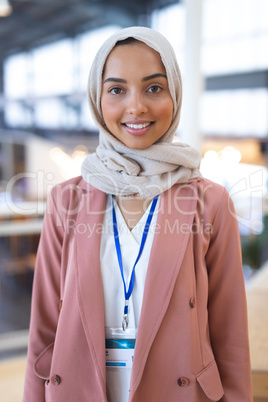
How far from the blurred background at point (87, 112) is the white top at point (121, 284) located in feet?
1.93

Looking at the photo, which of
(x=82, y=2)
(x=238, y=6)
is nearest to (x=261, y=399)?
(x=82, y=2)

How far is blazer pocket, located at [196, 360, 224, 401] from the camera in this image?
1.05 m

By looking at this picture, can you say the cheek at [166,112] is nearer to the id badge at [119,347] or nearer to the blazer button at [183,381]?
the id badge at [119,347]

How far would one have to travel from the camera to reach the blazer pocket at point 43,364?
1.15m

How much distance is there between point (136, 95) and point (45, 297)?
668 mm

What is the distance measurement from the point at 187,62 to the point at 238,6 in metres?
5.12

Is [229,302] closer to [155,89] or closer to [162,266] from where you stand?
[162,266]

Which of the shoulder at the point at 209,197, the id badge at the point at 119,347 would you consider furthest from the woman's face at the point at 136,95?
the id badge at the point at 119,347

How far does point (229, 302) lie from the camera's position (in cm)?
115

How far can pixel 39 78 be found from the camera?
16.8ft

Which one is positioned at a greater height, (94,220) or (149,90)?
(149,90)

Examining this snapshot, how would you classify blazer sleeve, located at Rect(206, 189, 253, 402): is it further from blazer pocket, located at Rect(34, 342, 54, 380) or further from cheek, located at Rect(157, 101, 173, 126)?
blazer pocket, located at Rect(34, 342, 54, 380)

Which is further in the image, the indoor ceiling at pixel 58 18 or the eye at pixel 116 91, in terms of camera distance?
the indoor ceiling at pixel 58 18

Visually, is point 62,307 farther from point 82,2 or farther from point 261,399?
point 82,2
